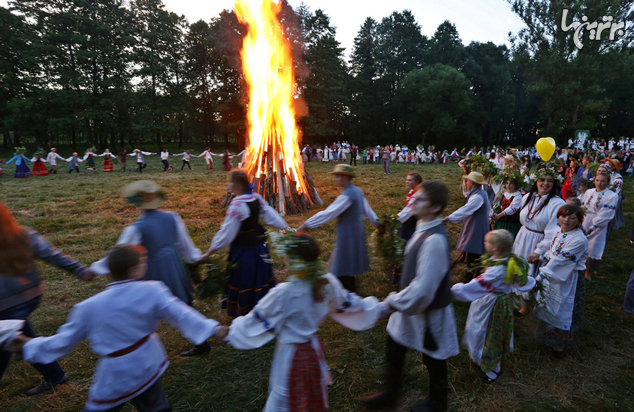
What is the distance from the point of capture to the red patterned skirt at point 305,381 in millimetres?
2441

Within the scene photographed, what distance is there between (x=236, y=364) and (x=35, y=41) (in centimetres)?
4510

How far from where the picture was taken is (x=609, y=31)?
108 feet

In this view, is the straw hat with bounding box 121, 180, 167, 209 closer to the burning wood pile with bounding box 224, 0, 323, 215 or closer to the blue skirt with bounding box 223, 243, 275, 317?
the blue skirt with bounding box 223, 243, 275, 317

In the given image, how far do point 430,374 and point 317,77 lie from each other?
4033cm

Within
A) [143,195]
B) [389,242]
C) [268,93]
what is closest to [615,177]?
[389,242]

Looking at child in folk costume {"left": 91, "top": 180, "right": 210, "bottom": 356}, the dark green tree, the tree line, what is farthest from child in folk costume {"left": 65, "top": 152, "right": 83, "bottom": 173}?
the dark green tree

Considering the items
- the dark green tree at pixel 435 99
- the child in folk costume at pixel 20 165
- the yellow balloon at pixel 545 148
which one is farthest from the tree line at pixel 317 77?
the yellow balloon at pixel 545 148

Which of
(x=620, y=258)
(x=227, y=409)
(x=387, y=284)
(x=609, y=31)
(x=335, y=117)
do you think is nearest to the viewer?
(x=227, y=409)

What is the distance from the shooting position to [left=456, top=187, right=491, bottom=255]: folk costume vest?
5676 millimetres

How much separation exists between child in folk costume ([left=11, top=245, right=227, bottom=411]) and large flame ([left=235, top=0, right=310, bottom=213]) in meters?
8.74

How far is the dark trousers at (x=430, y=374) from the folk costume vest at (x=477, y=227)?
10.7 feet

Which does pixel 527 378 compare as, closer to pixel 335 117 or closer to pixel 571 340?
pixel 571 340

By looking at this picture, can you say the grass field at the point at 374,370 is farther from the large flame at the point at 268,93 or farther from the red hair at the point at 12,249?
the large flame at the point at 268,93

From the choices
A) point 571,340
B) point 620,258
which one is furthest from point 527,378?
point 620,258
